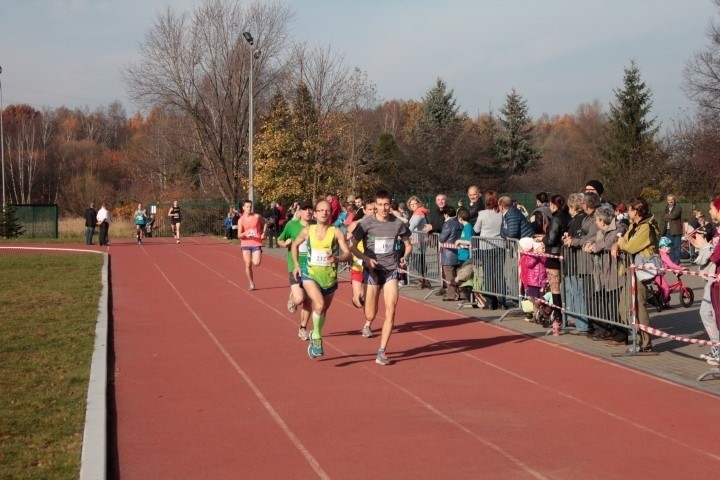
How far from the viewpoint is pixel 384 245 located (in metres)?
10.9

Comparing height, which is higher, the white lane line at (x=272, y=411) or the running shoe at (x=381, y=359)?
the running shoe at (x=381, y=359)

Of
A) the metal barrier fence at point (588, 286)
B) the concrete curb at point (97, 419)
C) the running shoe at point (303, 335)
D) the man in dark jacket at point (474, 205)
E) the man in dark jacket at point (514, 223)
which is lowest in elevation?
the concrete curb at point (97, 419)

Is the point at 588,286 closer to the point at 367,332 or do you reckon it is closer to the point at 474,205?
the point at 367,332

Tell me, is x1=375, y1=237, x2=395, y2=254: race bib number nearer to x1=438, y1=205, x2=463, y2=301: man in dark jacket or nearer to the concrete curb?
the concrete curb

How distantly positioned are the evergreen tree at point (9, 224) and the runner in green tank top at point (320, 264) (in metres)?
39.1

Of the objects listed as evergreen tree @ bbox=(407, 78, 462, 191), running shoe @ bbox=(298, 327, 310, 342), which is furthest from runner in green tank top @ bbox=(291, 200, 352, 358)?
evergreen tree @ bbox=(407, 78, 462, 191)

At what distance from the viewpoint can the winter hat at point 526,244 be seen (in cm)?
1346

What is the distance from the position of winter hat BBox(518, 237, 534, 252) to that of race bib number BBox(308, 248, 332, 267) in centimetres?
411

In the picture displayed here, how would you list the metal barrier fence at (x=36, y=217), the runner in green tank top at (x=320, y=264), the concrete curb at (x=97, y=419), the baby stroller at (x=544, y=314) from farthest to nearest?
the metal barrier fence at (x=36, y=217) → the baby stroller at (x=544, y=314) → the runner in green tank top at (x=320, y=264) → the concrete curb at (x=97, y=419)

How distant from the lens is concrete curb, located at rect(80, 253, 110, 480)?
20.0 ft

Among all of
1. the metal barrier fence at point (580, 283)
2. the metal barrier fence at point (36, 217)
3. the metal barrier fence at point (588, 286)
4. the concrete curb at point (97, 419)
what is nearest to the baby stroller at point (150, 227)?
the metal barrier fence at point (36, 217)

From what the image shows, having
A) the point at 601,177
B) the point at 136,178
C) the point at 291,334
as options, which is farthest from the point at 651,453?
the point at 136,178

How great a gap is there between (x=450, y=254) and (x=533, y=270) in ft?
10.4

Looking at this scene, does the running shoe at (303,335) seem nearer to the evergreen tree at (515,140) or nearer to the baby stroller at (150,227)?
the baby stroller at (150,227)
